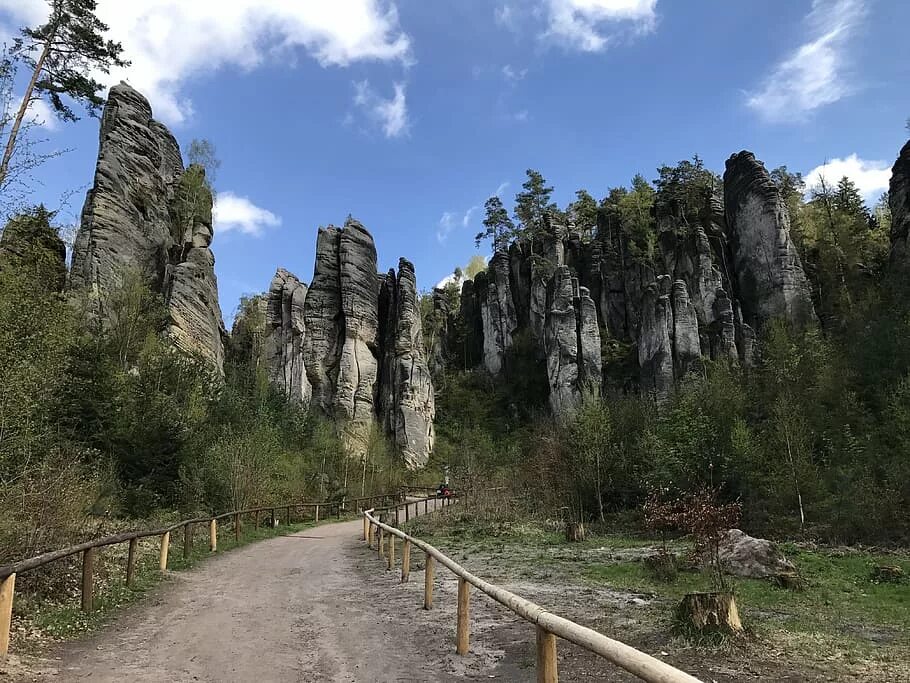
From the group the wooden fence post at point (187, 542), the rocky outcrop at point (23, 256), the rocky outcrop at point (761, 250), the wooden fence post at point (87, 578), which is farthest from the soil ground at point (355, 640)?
the rocky outcrop at point (761, 250)

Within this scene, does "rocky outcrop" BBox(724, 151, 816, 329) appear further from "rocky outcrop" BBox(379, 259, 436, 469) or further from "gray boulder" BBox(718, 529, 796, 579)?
"gray boulder" BBox(718, 529, 796, 579)

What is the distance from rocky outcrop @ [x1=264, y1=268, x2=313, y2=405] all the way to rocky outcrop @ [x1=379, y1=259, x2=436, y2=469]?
7.55 metres

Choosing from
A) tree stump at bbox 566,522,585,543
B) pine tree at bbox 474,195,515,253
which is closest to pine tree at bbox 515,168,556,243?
pine tree at bbox 474,195,515,253

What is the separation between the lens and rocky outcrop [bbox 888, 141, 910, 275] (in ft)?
129

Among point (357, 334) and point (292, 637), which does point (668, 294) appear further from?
point (292, 637)

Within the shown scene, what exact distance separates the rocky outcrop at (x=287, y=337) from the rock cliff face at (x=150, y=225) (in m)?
11.1

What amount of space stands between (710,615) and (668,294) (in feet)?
157

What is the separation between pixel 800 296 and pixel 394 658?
168ft

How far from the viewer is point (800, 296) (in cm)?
4753

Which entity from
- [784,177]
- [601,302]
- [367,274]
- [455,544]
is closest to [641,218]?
[601,302]

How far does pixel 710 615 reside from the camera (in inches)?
271

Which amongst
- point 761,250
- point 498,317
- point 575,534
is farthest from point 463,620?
point 498,317

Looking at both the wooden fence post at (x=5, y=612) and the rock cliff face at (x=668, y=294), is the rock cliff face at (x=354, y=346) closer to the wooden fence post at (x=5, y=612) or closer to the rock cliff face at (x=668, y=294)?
the rock cliff face at (x=668, y=294)

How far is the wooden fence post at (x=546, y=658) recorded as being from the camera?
3.78m
